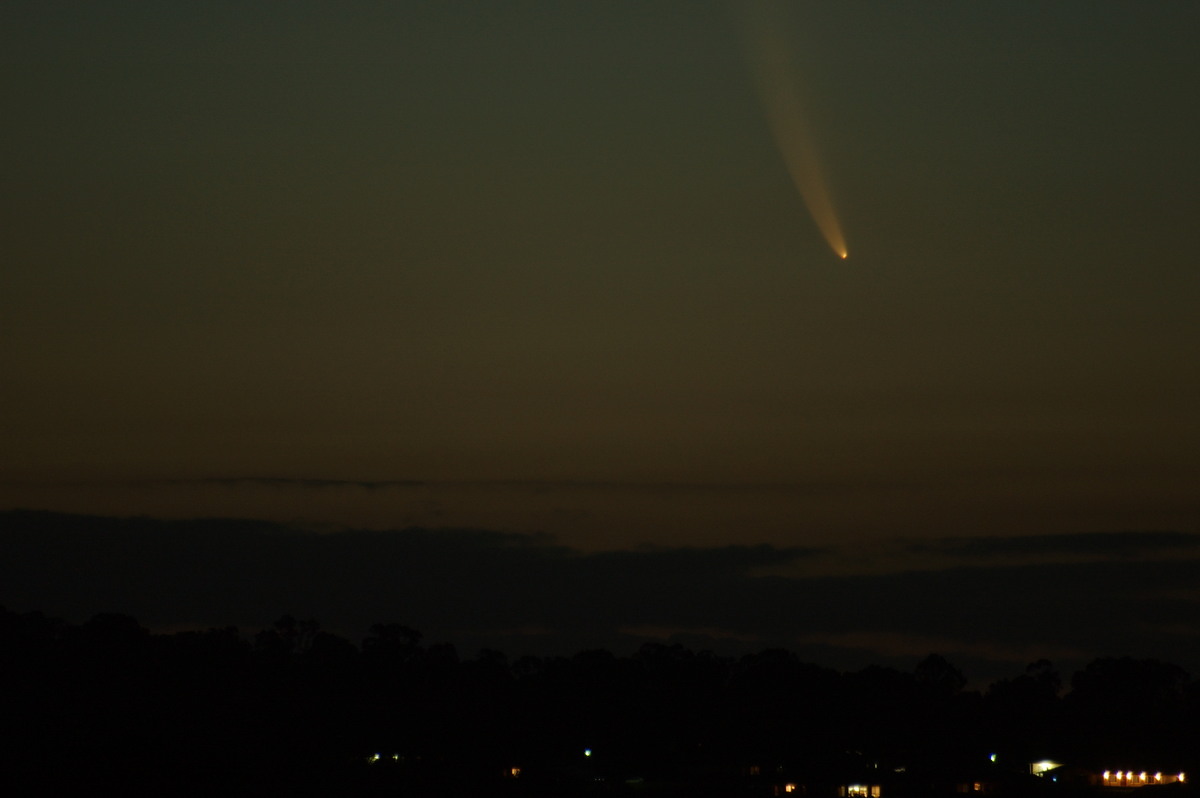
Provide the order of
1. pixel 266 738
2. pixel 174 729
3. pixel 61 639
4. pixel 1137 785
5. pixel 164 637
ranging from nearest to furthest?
1. pixel 174 729
2. pixel 266 738
3. pixel 1137 785
4. pixel 61 639
5. pixel 164 637

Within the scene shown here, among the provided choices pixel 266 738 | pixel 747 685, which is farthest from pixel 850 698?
pixel 266 738

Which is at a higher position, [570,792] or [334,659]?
[334,659]

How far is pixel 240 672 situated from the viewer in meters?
110

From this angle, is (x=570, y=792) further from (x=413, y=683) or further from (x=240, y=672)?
(x=413, y=683)

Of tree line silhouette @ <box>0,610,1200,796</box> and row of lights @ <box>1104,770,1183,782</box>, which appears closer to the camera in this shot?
tree line silhouette @ <box>0,610,1200,796</box>

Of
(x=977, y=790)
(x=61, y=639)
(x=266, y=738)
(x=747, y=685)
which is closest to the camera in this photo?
(x=266, y=738)

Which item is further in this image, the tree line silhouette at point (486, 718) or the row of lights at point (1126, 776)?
the row of lights at point (1126, 776)

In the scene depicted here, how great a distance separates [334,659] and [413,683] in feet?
63.0

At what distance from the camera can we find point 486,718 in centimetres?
11225

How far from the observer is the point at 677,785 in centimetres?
9256

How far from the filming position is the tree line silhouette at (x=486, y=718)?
72.9 meters

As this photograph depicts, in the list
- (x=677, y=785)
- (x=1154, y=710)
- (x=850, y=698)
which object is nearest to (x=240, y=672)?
(x=677, y=785)

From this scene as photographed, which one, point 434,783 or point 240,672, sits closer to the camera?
point 434,783

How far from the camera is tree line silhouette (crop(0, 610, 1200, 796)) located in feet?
239
